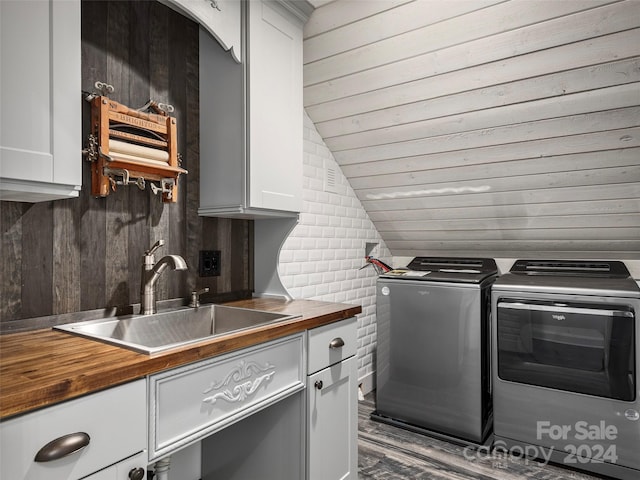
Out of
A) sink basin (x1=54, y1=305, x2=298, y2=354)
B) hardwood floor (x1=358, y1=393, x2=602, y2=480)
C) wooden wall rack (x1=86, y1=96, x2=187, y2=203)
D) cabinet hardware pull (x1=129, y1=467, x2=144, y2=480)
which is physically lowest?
hardwood floor (x1=358, y1=393, x2=602, y2=480)

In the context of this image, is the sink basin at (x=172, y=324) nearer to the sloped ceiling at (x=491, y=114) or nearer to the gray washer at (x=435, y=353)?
the gray washer at (x=435, y=353)

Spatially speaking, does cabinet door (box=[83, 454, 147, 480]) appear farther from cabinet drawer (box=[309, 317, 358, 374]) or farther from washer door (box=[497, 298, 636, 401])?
washer door (box=[497, 298, 636, 401])

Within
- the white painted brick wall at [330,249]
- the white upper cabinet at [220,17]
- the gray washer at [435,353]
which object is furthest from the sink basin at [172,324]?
the gray washer at [435,353]

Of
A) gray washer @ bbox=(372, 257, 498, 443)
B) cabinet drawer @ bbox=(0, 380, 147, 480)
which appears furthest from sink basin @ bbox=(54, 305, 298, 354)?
gray washer @ bbox=(372, 257, 498, 443)

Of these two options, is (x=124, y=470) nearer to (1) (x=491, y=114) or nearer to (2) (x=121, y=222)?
(2) (x=121, y=222)

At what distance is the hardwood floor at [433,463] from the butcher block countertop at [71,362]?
1233 millimetres

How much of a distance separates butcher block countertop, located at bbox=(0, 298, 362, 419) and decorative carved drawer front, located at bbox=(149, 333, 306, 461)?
0.15 feet

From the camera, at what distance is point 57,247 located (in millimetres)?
1391

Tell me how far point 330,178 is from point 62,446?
2275 millimetres

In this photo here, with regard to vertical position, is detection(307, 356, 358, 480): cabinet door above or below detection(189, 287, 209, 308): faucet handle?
below

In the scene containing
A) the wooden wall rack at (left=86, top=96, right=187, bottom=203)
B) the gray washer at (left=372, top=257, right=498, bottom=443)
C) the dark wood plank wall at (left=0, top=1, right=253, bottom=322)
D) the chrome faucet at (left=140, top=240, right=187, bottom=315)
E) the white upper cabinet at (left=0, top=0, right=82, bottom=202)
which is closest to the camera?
the white upper cabinet at (left=0, top=0, right=82, bottom=202)

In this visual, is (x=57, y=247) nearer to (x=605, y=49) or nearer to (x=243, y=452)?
(x=243, y=452)

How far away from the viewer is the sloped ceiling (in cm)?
187

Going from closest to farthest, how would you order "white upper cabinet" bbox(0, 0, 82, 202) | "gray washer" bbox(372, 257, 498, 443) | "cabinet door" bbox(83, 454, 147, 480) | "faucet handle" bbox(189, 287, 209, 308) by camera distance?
"cabinet door" bbox(83, 454, 147, 480)
"white upper cabinet" bbox(0, 0, 82, 202)
"faucet handle" bbox(189, 287, 209, 308)
"gray washer" bbox(372, 257, 498, 443)
